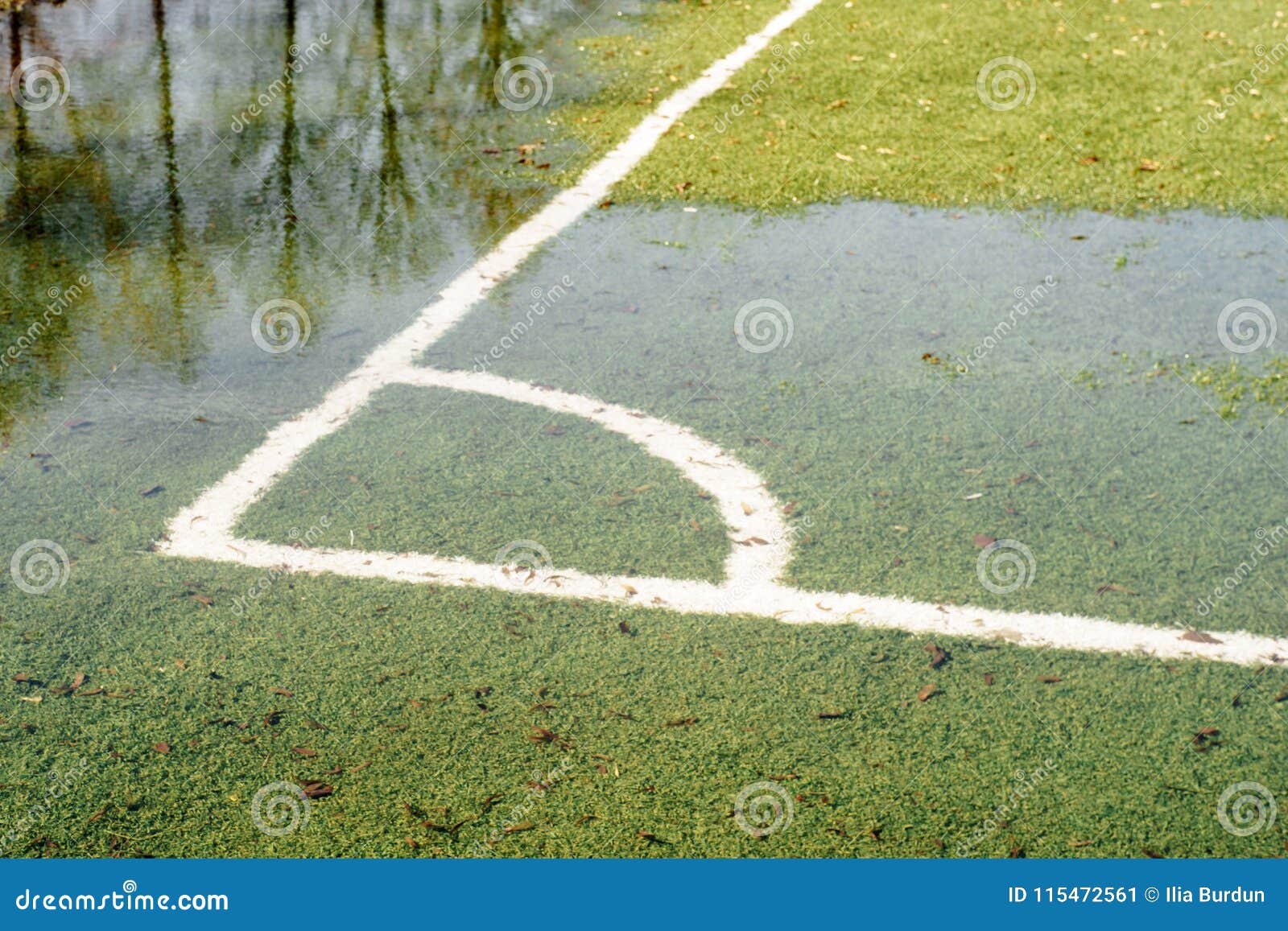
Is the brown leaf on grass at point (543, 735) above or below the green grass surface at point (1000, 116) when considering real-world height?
below

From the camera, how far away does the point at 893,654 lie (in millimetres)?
4371

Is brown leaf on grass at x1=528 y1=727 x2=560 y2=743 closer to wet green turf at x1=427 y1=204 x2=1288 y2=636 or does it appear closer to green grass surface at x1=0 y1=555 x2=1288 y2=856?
green grass surface at x1=0 y1=555 x2=1288 y2=856

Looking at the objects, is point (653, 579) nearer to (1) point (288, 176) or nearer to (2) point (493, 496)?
(2) point (493, 496)

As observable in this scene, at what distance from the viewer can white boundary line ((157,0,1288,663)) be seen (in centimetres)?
449

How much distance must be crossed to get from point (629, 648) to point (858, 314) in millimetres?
3022

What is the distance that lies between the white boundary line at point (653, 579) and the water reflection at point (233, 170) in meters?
0.82

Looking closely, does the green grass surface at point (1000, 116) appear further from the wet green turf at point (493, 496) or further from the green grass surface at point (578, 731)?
the green grass surface at point (578, 731)

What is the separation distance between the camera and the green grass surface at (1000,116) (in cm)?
839

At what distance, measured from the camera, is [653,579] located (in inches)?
187

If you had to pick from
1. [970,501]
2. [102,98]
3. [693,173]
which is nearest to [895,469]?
[970,501]

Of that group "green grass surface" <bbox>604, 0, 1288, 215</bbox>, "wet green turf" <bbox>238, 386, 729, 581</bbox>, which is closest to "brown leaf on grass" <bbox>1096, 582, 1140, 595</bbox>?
"wet green turf" <bbox>238, 386, 729, 581</bbox>

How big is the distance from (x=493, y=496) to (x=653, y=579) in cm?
82

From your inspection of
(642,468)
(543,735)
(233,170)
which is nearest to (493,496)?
(642,468)

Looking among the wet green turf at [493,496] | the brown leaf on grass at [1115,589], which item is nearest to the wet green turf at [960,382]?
the brown leaf on grass at [1115,589]
